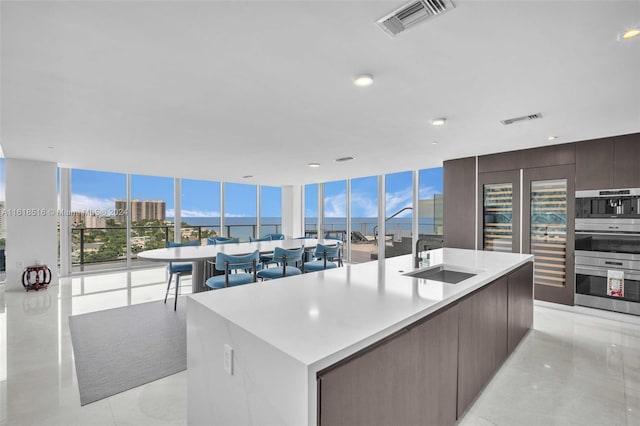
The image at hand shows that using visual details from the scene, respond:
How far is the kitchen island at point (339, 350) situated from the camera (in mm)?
1069

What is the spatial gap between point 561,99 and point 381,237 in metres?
5.31

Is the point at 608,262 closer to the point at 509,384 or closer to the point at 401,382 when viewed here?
the point at 509,384

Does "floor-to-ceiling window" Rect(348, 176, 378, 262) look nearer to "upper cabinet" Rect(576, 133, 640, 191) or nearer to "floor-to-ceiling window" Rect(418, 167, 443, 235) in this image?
"floor-to-ceiling window" Rect(418, 167, 443, 235)

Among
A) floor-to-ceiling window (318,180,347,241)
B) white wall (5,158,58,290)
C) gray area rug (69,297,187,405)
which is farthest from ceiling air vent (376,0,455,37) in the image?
floor-to-ceiling window (318,180,347,241)

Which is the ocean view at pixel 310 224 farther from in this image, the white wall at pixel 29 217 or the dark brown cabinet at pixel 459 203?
the white wall at pixel 29 217

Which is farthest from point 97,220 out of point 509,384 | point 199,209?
point 509,384

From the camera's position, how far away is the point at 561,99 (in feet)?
8.57

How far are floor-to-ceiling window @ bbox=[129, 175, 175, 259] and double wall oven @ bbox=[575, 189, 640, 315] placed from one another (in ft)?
26.2

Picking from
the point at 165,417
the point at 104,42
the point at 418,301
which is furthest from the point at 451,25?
the point at 165,417

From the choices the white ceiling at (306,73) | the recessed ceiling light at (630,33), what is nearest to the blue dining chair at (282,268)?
the white ceiling at (306,73)

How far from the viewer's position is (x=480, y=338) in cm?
215

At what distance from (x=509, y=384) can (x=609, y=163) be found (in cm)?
332

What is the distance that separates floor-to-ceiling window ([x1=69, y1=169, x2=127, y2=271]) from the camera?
6.70 metres

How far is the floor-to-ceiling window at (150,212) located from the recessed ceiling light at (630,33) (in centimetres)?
800
